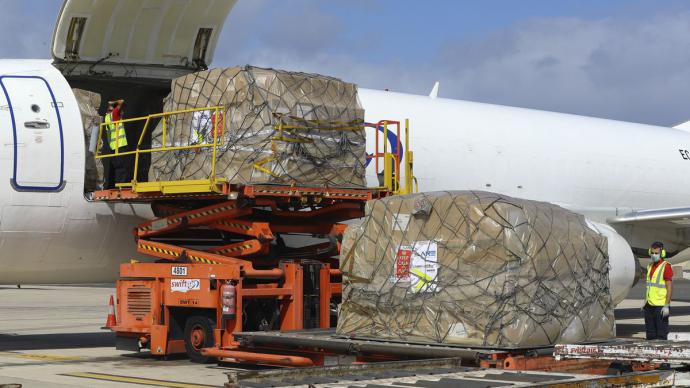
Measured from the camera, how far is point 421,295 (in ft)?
33.2

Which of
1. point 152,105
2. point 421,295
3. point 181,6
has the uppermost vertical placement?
point 181,6

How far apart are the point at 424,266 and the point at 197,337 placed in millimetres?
3678

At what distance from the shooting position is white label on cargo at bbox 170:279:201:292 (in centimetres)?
1223

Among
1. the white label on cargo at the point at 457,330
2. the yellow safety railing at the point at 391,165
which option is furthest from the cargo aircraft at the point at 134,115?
the white label on cargo at the point at 457,330

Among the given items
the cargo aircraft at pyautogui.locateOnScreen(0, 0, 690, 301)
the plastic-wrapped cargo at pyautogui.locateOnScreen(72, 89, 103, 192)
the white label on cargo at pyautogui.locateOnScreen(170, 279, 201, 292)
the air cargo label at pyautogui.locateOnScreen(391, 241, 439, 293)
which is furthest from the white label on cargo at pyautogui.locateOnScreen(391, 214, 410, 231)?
the plastic-wrapped cargo at pyautogui.locateOnScreen(72, 89, 103, 192)

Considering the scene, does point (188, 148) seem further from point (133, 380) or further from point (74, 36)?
point (133, 380)

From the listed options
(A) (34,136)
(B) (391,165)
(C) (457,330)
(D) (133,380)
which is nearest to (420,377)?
(C) (457,330)

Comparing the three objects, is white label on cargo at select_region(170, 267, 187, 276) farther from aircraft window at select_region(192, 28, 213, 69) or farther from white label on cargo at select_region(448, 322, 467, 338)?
white label on cargo at select_region(448, 322, 467, 338)

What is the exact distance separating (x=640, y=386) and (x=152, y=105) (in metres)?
8.81

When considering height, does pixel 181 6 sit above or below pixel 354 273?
above

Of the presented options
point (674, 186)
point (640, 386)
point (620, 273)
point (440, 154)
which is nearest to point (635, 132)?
point (674, 186)

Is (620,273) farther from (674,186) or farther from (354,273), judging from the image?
(674,186)

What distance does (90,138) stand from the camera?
13.3m

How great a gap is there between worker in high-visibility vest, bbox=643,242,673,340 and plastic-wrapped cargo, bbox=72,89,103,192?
7.65m
